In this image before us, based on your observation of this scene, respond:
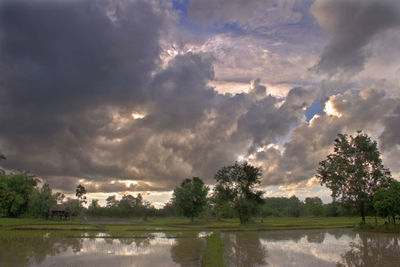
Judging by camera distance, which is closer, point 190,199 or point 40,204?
point 190,199

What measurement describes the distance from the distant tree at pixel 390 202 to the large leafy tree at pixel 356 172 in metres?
8.70

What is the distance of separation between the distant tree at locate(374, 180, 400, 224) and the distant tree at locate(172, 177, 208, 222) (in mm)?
51665

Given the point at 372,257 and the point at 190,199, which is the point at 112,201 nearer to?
the point at 190,199

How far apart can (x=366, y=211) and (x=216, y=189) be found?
102 feet

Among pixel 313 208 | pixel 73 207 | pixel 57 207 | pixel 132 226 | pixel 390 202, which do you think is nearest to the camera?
pixel 390 202

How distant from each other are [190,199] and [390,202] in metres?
54.6

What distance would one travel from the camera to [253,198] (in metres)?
70.4

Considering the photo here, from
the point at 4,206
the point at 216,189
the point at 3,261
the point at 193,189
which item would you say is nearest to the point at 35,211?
the point at 4,206

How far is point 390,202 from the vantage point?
44656 mm

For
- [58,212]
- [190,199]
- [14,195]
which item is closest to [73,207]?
[58,212]

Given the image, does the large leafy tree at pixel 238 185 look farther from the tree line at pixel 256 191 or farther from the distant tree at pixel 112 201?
the distant tree at pixel 112 201

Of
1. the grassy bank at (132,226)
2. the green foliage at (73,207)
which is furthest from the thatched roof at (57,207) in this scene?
the grassy bank at (132,226)

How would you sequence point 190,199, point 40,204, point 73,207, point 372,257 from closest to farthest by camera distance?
point 372,257
point 190,199
point 40,204
point 73,207

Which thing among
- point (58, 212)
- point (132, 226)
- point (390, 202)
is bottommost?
point (132, 226)
